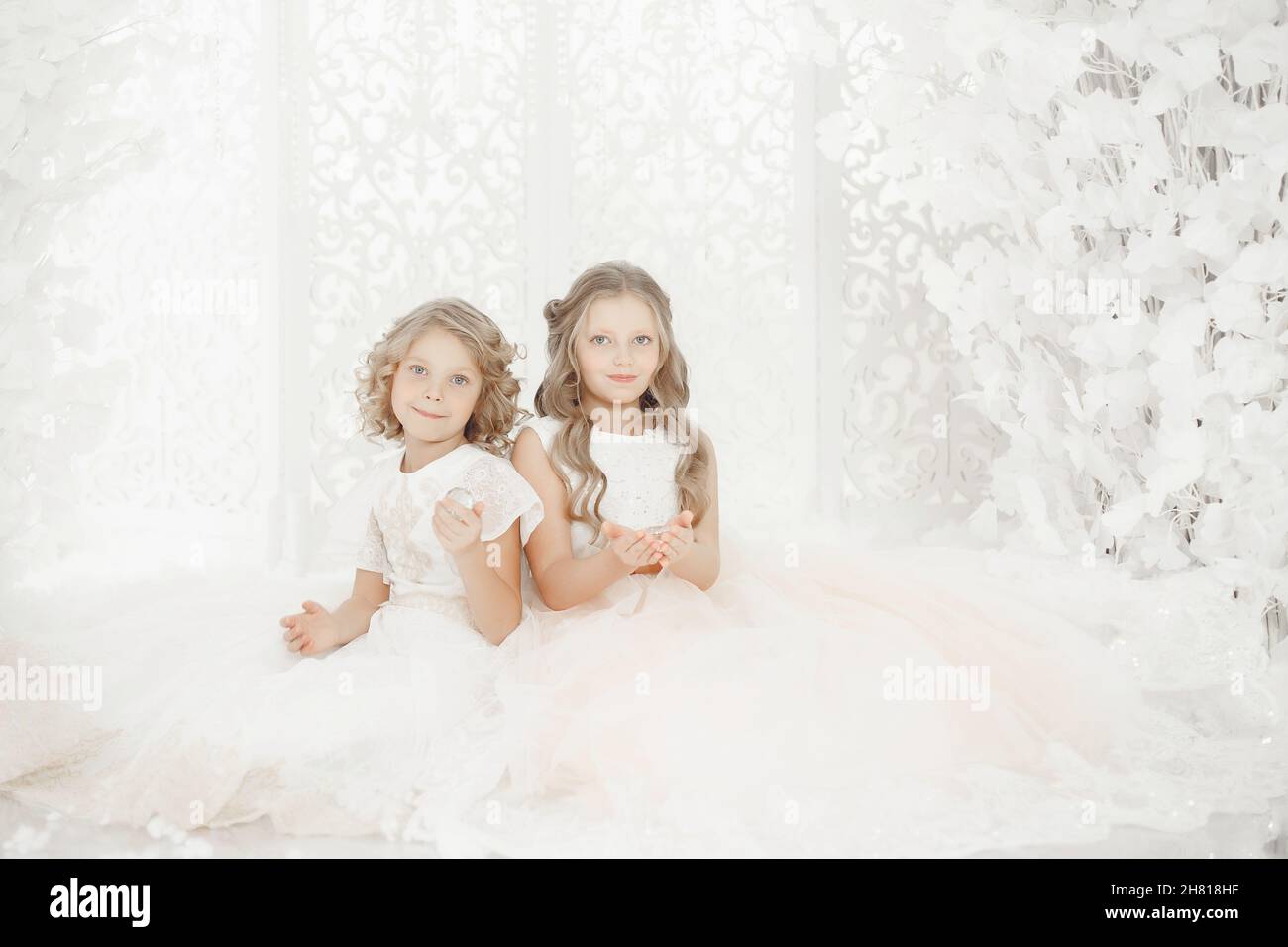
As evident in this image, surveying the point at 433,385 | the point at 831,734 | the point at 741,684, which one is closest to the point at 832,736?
the point at 831,734

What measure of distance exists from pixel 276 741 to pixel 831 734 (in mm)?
801

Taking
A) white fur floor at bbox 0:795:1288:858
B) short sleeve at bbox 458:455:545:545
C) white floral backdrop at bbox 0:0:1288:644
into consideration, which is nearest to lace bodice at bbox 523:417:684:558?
short sleeve at bbox 458:455:545:545

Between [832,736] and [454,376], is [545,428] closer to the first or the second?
[454,376]

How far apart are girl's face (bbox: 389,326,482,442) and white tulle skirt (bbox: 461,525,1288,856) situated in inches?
16.2

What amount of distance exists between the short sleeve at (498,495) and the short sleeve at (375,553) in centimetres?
24

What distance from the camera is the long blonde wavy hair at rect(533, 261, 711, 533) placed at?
77.1 inches

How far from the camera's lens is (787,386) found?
3.25 meters

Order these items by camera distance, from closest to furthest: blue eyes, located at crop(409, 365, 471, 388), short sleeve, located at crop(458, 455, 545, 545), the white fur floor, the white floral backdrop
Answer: the white fur floor < short sleeve, located at crop(458, 455, 545, 545) < blue eyes, located at crop(409, 365, 471, 388) < the white floral backdrop

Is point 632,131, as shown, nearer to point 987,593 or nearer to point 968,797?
point 987,593

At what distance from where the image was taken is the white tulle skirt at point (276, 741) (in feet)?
4.70

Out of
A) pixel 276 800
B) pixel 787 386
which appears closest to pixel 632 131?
pixel 787 386

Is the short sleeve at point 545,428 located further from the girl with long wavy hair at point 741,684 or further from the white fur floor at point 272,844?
the white fur floor at point 272,844

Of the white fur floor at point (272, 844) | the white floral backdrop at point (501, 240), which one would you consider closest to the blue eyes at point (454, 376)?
the white fur floor at point (272, 844)

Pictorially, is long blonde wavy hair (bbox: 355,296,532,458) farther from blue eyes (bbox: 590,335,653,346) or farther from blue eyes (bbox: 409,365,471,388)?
blue eyes (bbox: 590,335,653,346)
